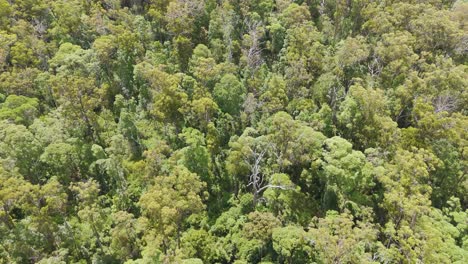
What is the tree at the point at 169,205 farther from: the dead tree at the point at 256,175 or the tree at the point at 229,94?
the tree at the point at 229,94

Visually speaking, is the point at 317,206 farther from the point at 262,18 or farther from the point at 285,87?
the point at 262,18

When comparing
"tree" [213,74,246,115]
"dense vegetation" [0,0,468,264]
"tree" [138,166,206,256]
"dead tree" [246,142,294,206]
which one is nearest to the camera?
"tree" [138,166,206,256]

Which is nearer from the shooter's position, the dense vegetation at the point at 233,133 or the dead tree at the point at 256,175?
the dense vegetation at the point at 233,133

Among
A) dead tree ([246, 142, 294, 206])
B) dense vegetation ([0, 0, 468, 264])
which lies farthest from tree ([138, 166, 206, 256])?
dead tree ([246, 142, 294, 206])

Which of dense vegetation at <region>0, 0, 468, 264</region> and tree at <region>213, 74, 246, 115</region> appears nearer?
dense vegetation at <region>0, 0, 468, 264</region>

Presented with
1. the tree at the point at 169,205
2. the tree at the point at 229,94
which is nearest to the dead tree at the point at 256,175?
the tree at the point at 169,205

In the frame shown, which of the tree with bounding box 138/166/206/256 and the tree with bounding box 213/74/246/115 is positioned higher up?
the tree with bounding box 213/74/246/115

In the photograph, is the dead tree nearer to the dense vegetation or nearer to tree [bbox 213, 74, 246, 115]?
the dense vegetation

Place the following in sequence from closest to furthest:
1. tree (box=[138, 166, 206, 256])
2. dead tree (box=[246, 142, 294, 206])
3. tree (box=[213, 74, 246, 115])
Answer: tree (box=[138, 166, 206, 256]) < dead tree (box=[246, 142, 294, 206]) < tree (box=[213, 74, 246, 115])

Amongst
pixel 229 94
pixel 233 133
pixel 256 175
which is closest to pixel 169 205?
pixel 256 175
